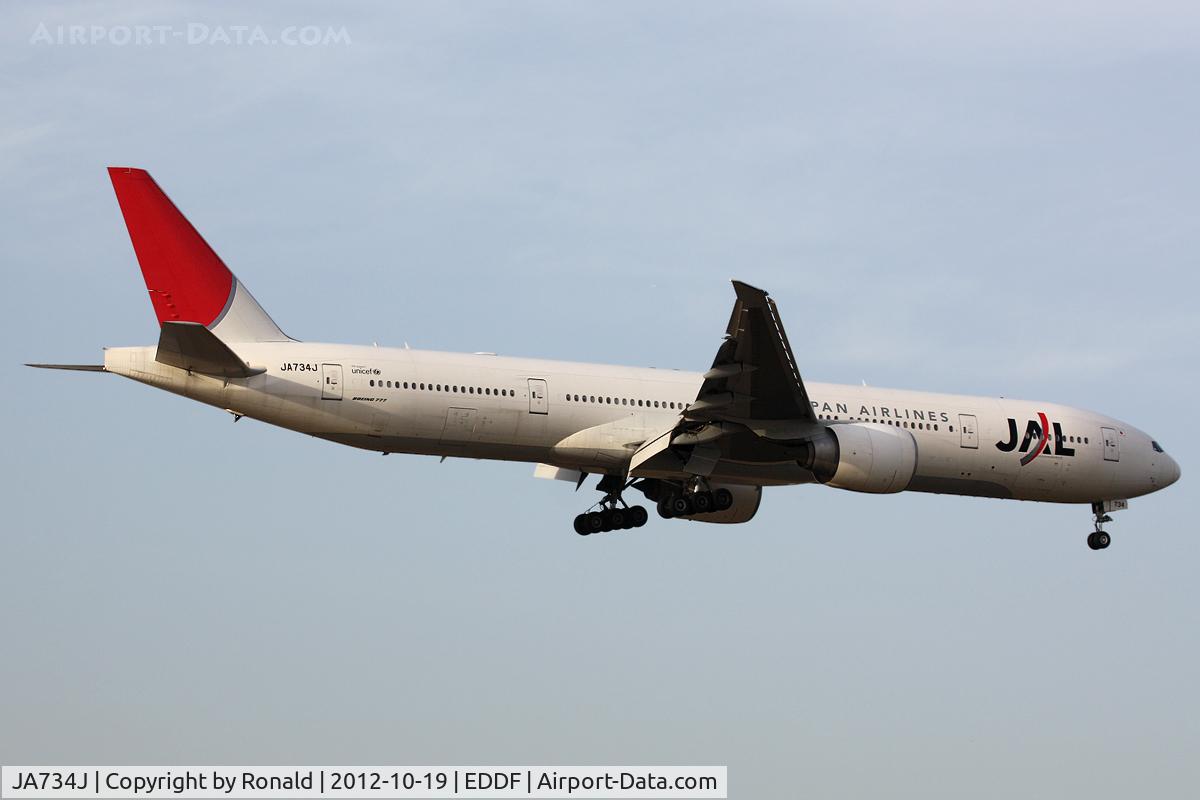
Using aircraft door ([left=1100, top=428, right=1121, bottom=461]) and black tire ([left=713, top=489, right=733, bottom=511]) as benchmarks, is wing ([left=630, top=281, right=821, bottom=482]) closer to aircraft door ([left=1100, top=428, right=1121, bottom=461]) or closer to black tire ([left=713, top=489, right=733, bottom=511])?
black tire ([left=713, top=489, right=733, bottom=511])

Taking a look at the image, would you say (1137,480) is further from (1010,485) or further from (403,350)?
(403,350)

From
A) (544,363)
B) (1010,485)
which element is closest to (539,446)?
(544,363)

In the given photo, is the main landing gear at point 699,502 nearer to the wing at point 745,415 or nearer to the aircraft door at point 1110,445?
the wing at point 745,415

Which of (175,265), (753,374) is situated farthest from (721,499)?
(175,265)

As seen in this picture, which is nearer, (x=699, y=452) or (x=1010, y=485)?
(x=699, y=452)

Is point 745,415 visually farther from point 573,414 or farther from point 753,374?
point 573,414

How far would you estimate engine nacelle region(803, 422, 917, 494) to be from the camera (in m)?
31.2

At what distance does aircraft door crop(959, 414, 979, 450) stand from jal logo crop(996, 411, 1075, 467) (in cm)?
58

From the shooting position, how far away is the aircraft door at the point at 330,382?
29.9 meters

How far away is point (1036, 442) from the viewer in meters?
35.9

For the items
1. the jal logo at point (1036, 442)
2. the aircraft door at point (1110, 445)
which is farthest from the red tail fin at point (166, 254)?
the aircraft door at point (1110, 445)

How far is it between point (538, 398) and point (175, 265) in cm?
725

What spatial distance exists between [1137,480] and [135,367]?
22489 millimetres

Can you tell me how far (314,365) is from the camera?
2998 centimetres
